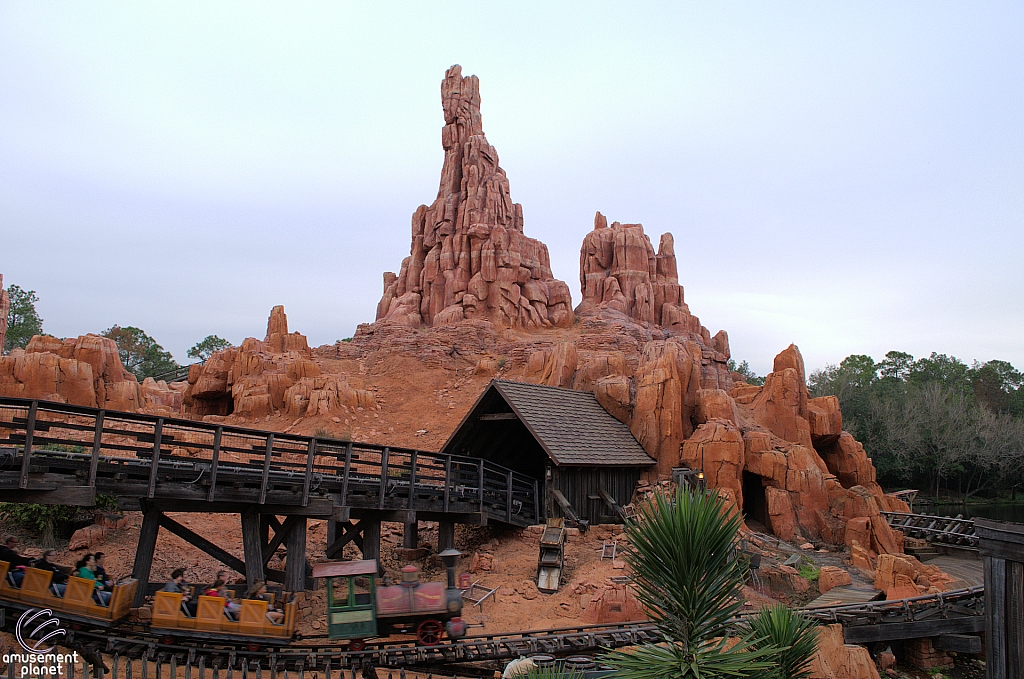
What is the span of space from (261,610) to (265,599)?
1195 millimetres

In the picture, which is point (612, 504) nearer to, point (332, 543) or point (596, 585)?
point (596, 585)

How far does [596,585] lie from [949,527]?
51.0ft

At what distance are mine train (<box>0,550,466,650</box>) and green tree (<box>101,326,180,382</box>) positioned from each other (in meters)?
54.2

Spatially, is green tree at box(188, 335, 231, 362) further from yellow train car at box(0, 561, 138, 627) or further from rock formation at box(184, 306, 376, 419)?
yellow train car at box(0, 561, 138, 627)

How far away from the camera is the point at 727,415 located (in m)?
24.0

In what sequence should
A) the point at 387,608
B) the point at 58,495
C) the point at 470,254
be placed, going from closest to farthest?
1. the point at 58,495
2. the point at 387,608
3. the point at 470,254

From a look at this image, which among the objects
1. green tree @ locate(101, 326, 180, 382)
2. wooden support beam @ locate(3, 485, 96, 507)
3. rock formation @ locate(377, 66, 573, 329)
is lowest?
wooden support beam @ locate(3, 485, 96, 507)

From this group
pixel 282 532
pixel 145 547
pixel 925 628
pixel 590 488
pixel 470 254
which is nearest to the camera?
pixel 145 547

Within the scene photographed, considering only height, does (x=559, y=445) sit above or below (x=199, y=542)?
above

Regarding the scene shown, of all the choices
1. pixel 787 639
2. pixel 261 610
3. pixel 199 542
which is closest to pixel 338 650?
pixel 261 610

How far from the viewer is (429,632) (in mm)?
11547

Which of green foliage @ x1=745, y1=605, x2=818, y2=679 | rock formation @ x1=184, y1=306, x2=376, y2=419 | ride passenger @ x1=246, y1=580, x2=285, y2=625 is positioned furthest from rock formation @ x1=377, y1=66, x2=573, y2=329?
green foliage @ x1=745, y1=605, x2=818, y2=679

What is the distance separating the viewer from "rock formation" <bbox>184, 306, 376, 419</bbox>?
106 feet

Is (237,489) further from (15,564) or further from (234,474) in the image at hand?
(15,564)
